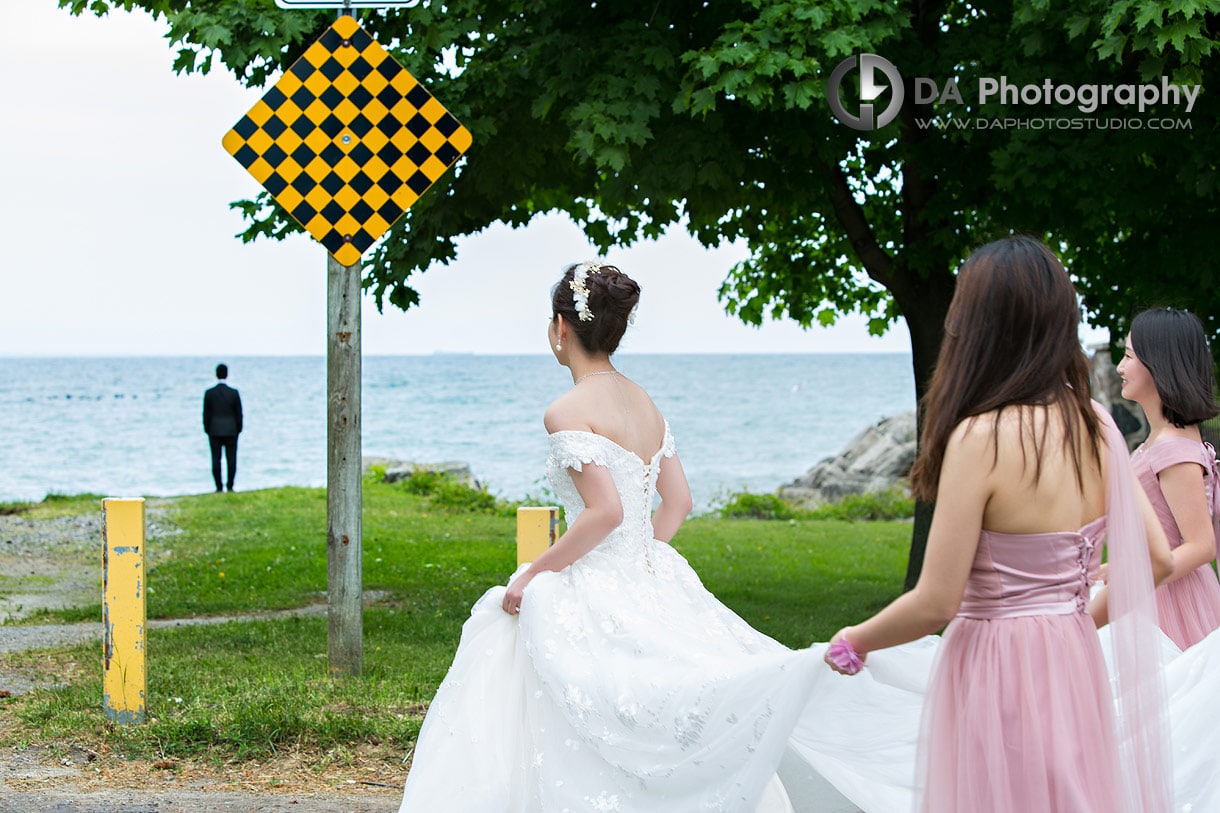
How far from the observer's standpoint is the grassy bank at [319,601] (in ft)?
19.2

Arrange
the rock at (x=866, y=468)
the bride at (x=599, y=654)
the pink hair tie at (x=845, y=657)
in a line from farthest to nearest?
the rock at (x=866, y=468) → the bride at (x=599, y=654) → the pink hair tie at (x=845, y=657)

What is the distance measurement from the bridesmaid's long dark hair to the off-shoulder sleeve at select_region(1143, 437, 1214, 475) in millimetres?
1678

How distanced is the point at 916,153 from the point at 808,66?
2669 millimetres

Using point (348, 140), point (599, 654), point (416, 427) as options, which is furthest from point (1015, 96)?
point (416, 427)

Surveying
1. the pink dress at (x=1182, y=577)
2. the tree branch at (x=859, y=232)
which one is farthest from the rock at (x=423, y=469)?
the pink dress at (x=1182, y=577)

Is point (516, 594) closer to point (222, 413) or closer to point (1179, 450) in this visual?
point (1179, 450)

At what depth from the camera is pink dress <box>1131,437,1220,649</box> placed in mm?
4297

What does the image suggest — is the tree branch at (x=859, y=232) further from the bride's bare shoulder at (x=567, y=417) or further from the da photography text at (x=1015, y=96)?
the bride's bare shoulder at (x=567, y=417)

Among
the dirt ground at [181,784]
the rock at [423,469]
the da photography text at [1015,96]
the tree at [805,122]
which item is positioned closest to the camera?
the dirt ground at [181,784]

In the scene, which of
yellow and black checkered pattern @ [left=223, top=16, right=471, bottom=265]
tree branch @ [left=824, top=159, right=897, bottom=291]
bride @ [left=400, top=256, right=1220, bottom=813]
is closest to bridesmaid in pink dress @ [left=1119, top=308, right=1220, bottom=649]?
bride @ [left=400, top=256, right=1220, bottom=813]

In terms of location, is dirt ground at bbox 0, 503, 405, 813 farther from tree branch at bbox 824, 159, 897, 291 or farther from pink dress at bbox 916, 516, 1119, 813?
tree branch at bbox 824, 159, 897, 291

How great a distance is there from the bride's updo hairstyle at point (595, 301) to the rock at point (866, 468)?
22146 mm

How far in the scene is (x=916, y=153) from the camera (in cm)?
989

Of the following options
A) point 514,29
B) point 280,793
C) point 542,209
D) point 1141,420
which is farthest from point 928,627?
point 1141,420
